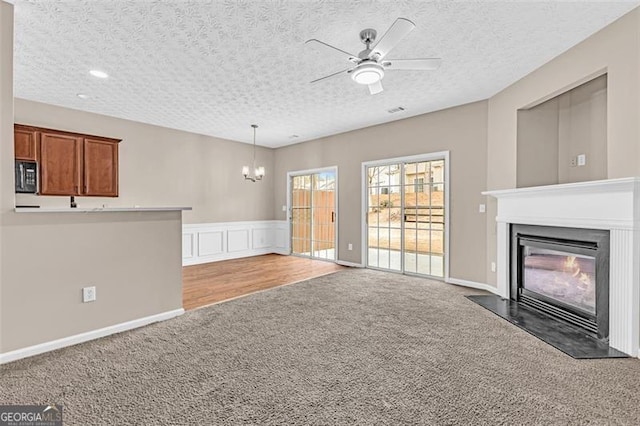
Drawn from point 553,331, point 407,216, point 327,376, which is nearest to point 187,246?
point 407,216

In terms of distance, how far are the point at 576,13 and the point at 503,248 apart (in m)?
2.57

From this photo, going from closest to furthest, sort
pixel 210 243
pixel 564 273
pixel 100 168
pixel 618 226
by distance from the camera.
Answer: pixel 618 226 → pixel 564 273 → pixel 100 168 → pixel 210 243

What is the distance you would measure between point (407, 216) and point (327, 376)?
147 inches

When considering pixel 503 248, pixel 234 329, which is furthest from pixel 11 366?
pixel 503 248

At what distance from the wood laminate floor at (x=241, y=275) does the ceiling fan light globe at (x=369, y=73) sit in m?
3.13

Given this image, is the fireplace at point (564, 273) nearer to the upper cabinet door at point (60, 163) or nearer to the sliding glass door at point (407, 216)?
the sliding glass door at point (407, 216)

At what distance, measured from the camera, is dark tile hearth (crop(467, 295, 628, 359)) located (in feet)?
8.02

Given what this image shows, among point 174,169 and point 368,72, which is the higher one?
point 368,72

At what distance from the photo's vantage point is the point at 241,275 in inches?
210

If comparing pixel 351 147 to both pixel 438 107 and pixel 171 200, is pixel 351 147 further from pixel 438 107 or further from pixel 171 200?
pixel 171 200

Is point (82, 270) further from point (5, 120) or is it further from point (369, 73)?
point (369, 73)

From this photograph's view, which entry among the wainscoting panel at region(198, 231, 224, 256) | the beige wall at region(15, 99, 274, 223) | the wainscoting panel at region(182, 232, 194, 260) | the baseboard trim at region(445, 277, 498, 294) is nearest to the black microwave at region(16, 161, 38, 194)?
the beige wall at region(15, 99, 274, 223)

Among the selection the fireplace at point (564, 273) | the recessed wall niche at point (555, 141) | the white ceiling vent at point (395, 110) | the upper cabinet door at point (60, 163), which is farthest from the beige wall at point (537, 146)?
the upper cabinet door at point (60, 163)

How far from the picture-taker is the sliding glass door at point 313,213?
6.81m
